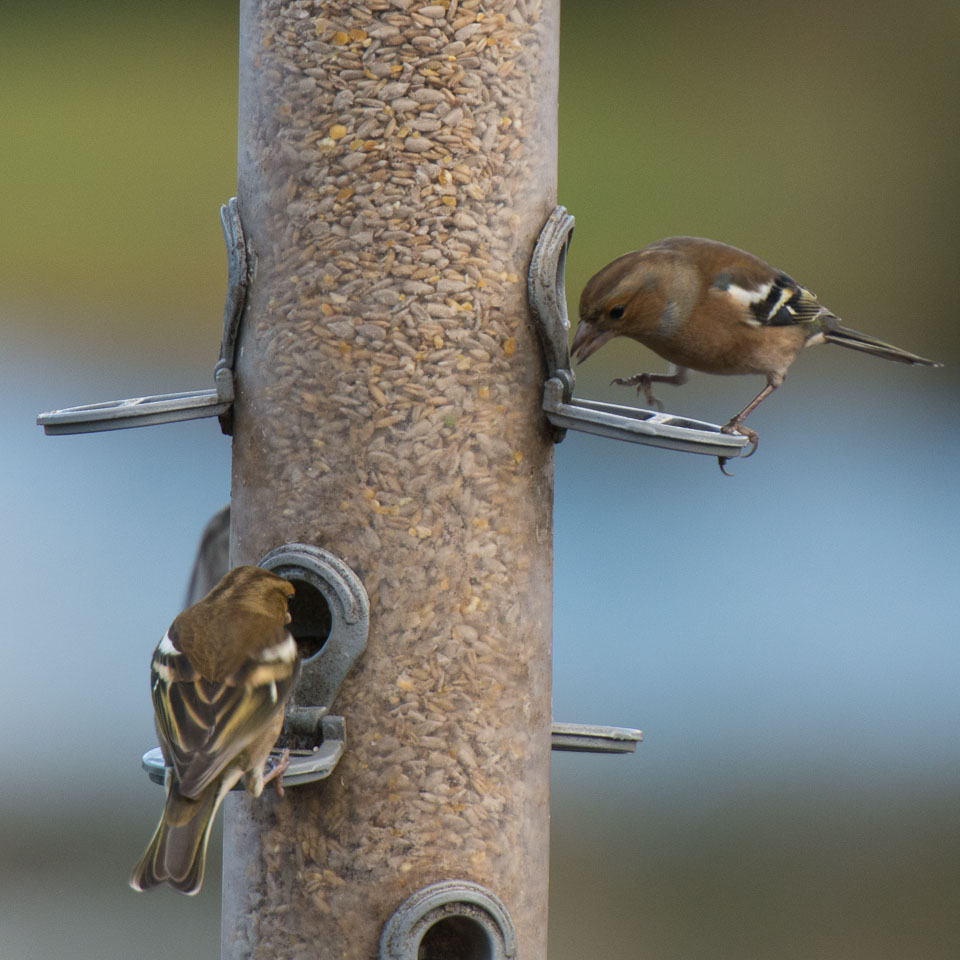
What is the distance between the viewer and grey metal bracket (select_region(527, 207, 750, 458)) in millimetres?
3617

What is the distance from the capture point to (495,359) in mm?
3861

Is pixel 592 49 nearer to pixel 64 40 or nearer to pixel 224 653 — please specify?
pixel 64 40

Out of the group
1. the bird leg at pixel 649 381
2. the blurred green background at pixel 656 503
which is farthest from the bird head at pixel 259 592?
the blurred green background at pixel 656 503

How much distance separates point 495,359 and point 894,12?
8.30 meters

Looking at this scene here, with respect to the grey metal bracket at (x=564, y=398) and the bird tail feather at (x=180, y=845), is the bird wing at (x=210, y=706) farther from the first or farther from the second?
the grey metal bracket at (x=564, y=398)

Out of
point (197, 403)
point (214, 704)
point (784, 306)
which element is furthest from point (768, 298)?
point (214, 704)

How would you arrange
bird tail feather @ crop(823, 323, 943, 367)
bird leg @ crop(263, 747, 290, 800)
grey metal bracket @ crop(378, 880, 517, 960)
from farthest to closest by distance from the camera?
bird tail feather @ crop(823, 323, 943, 367), grey metal bracket @ crop(378, 880, 517, 960), bird leg @ crop(263, 747, 290, 800)

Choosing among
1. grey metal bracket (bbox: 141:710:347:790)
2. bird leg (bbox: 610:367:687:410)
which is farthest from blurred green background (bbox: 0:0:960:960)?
grey metal bracket (bbox: 141:710:347:790)

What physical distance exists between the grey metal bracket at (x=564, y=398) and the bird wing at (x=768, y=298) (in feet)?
2.47

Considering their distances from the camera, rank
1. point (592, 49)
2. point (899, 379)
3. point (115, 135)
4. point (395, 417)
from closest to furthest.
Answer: point (395, 417), point (592, 49), point (115, 135), point (899, 379)

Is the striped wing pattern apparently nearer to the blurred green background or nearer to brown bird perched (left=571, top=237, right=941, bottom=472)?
brown bird perched (left=571, top=237, right=941, bottom=472)

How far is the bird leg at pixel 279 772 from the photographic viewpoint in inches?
134

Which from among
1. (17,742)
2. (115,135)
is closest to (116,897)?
(17,742)

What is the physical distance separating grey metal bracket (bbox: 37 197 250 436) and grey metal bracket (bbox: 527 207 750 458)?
2.58 feet
